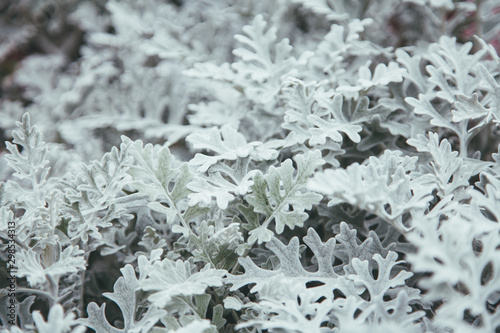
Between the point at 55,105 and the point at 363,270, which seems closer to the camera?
the point at 363,270

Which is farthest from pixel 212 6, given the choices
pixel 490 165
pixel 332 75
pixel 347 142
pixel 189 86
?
pixel 490 165

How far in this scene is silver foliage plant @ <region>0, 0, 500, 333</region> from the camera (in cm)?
90

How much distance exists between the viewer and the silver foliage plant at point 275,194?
0.90m

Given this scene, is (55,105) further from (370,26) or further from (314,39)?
(370,26)

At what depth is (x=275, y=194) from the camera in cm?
107

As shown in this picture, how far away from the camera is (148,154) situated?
1085 mm

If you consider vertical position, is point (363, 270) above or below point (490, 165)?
below

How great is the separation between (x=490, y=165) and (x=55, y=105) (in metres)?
1.59

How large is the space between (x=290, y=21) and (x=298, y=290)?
4.23ft

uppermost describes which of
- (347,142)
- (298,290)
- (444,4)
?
(444,4)

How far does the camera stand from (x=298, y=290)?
947 mm

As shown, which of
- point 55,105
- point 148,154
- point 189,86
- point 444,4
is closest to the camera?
point 148,154

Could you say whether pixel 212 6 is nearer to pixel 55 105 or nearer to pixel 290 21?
pixel 290 21

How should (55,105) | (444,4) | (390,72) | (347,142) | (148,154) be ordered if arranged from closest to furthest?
(148,154), (390,72), (347,142), (444,4), (55,105)
